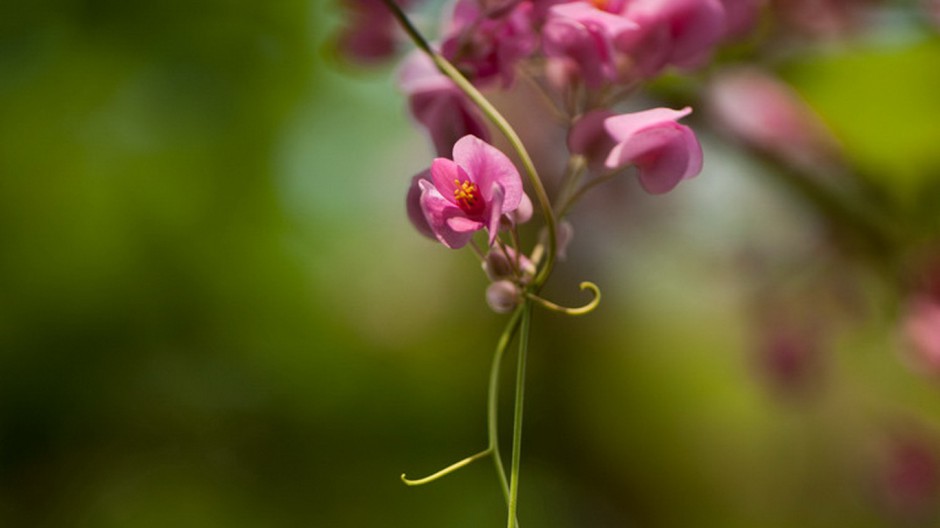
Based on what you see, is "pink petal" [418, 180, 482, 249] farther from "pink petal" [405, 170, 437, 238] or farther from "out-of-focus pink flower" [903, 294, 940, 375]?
"out-of-focus pink flower" [903, 294, 940, 375]

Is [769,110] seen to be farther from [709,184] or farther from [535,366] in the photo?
[535,366]

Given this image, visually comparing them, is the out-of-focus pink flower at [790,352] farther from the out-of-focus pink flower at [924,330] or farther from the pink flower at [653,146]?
the pink flower at [653,146]

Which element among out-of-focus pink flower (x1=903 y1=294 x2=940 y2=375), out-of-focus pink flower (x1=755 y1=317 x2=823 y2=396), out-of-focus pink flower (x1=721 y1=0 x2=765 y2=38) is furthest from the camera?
out-of-focus pink flower (x1=755 y1=317 x2=823 y2=396)

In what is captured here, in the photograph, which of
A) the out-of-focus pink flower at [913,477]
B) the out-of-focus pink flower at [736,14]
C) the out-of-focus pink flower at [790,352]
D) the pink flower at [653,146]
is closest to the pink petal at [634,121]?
the pink flower at [653,146]

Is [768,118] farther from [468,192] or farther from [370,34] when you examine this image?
[468,192]

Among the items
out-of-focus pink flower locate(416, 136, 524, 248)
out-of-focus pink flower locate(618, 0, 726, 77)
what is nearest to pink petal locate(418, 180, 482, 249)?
out-of-focus pink flower locate(416, 136, 524, 248)

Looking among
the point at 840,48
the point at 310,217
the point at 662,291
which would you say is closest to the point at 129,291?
the point at 310,217
